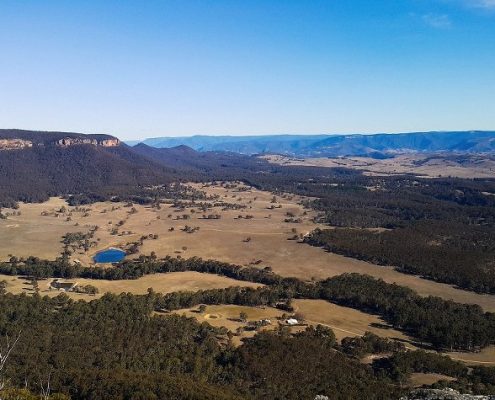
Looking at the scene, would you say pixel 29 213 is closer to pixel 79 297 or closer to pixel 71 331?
pixel 79 297

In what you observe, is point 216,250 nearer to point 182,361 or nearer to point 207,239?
point 207,239

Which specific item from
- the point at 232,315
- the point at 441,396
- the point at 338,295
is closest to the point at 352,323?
the point at 338,295

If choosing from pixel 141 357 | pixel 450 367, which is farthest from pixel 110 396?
pixel 450 367

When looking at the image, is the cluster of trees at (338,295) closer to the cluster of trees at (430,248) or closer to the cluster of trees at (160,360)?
the cluster of trees at (160,360)

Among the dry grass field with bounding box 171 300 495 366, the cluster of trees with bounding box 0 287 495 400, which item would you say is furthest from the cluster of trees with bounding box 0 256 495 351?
the cluster of trees with bounding box 0 287 495 400

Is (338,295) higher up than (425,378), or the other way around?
(338,295)

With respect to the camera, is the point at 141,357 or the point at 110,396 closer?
the point at 110,396

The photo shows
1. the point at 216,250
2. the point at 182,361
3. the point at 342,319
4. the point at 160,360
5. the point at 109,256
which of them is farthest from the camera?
the point at 216,250

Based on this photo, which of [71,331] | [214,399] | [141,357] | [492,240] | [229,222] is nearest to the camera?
[214,399]
